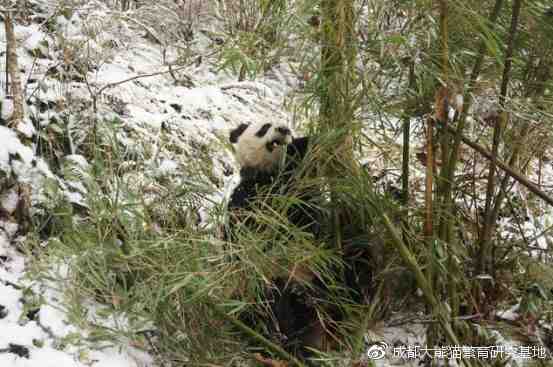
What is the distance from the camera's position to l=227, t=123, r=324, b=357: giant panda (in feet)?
6.60

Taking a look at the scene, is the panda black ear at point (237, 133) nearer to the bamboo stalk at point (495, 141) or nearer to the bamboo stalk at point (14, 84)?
the bamboo stalk at point (14, 84)

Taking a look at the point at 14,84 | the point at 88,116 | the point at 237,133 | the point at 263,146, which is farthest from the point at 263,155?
the point at 14,84

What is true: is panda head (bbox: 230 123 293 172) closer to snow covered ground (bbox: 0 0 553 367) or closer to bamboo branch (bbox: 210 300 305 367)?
snow covered ground (bbox: 0 0 553 367)

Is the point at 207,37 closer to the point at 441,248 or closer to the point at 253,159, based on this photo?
the point at 253,159

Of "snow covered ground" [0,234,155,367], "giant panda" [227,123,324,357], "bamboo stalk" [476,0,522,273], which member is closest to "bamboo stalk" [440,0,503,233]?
"bamboo stalk" [476,0,522,273]

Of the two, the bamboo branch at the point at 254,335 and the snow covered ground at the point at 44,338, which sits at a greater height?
the bamboo branch at the point at 254,335

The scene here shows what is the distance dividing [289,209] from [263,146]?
35cm

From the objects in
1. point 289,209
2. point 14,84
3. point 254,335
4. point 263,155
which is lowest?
point 254,335

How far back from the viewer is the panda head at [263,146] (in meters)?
2.39

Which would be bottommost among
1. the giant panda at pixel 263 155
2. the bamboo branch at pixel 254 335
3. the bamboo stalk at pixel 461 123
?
the bamboo branch at pixel 254 335

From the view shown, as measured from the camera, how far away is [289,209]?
2.19 m

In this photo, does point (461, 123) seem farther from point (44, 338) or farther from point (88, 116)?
point (88, 116)

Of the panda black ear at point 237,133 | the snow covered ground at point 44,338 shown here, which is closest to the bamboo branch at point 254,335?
the snow covered ground at point 44,338

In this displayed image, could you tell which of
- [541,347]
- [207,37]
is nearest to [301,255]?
[541,347]
